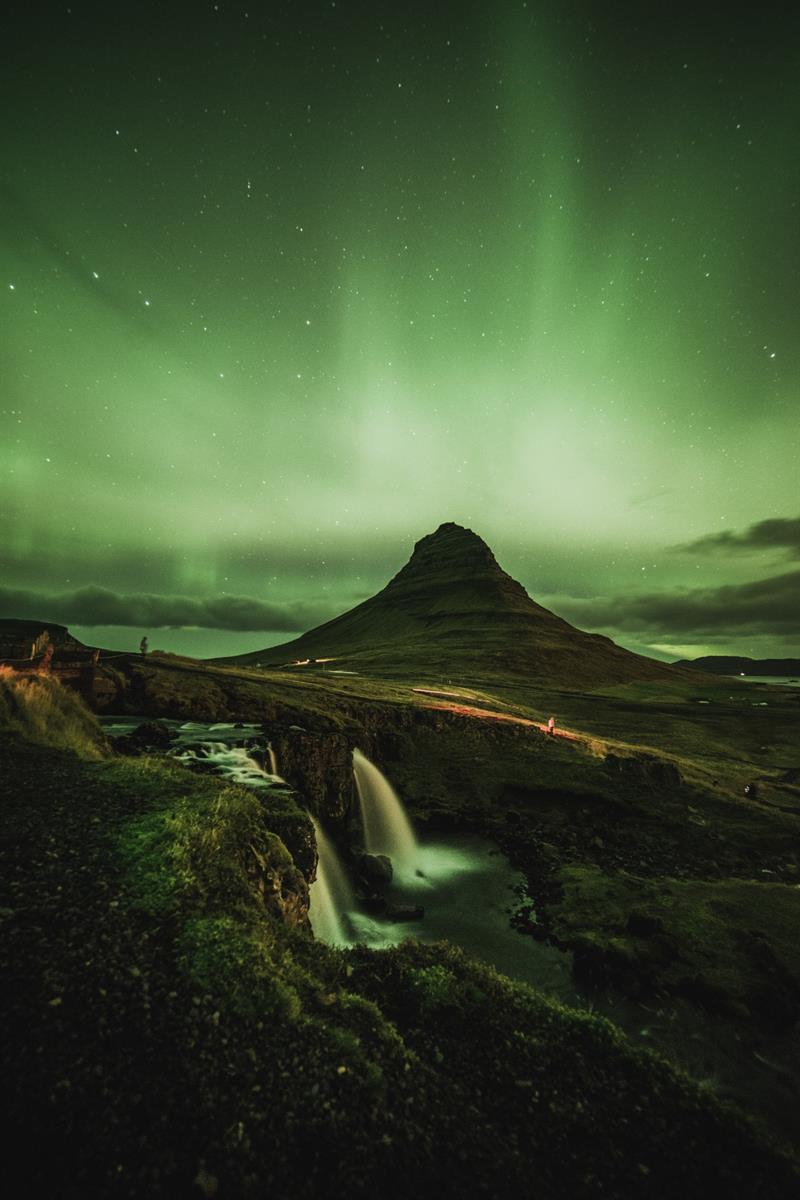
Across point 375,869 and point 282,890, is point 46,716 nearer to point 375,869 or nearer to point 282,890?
point 282,890

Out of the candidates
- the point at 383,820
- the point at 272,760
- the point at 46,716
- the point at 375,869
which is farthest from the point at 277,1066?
the point at 383,820

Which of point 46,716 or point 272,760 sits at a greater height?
point 46,716

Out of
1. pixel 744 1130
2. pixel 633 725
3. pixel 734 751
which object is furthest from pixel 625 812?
pixel 633 725

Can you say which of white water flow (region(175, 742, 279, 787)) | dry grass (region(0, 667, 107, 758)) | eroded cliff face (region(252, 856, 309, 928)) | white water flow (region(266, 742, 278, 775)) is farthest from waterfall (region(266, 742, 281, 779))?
eroded cliff face (region(252, 856, 309, 928))

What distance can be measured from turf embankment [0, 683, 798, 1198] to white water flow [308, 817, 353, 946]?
8216 mm

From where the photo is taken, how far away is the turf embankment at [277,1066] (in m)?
5.37

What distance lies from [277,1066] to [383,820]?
24.1m

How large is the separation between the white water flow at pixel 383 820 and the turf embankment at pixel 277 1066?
697 inches

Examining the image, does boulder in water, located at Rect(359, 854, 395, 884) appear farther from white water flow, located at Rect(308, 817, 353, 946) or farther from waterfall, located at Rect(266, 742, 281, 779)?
waterfall, located at Rect(266, 742, 281, 779)

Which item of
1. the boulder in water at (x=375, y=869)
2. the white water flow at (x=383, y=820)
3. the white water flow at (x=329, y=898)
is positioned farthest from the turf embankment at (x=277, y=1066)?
the white water flow at (x=383, y=820)

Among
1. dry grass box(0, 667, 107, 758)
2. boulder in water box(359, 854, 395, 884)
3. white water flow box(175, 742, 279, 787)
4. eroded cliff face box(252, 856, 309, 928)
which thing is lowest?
boulder in water box(359, 854, 395, 884)

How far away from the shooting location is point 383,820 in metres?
29.6

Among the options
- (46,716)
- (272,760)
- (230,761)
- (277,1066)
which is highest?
(46,716)

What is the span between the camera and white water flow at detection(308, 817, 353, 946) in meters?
17.4
